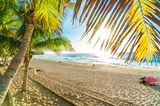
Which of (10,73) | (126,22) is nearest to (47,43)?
(10,73)

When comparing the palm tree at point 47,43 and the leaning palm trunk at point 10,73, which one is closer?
the leaning palm trunk at point 10,73

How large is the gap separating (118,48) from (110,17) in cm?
24

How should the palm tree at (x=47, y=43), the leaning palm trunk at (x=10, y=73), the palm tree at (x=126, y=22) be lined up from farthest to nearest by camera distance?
1. the palm tree at (x=47, y=43)
2. the leaning palm trunk at (x=10, y=73)
3. the palm tree at (x=126, y=22)

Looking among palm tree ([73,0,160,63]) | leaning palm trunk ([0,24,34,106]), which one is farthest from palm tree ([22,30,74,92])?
palm tree ([73,0,160,63])

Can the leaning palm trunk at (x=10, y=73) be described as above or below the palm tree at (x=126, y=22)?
below

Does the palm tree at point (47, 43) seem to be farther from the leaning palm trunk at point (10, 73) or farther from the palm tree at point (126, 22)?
the palm tree at point (126, 22)

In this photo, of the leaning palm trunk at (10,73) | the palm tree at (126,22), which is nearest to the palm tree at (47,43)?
the leaning palm trunk at (10,73)

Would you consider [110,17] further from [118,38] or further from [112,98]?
[112,98]

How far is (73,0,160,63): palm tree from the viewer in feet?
5.59

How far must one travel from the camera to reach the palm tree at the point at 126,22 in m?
1.70

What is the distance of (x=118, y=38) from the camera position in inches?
72.2

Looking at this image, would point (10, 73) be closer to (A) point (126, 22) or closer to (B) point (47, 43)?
(A) point (126, 22)

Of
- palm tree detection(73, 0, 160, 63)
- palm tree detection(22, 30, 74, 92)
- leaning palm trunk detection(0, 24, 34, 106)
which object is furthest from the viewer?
palm tree detection(22, 30, 74, 92)

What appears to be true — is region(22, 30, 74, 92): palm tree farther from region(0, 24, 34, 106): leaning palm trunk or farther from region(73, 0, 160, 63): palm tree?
region(73, 0, 160, 63): palm tree
